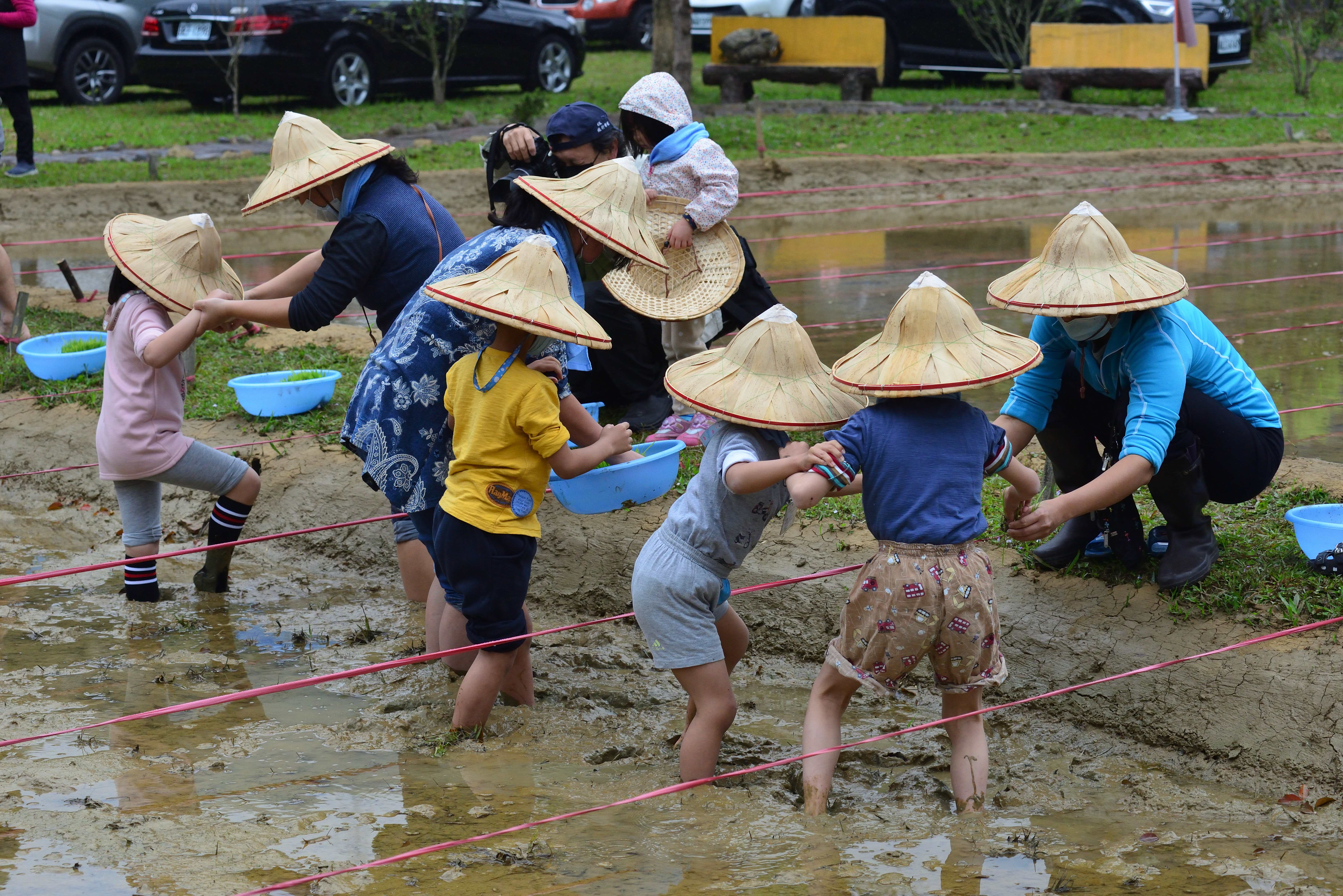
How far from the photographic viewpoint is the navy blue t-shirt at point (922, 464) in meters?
3.04

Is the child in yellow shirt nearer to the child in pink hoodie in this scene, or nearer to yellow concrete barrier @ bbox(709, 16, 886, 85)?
the child in pink hoodie

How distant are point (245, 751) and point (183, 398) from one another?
1531 mm

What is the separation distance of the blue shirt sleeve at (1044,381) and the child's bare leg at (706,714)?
1.19m

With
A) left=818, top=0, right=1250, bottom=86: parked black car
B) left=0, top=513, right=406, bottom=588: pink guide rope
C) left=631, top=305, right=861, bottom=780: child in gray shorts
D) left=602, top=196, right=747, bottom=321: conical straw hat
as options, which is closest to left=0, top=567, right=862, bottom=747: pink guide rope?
left=0, top=513, right=406, bottom=588: pink guide rope

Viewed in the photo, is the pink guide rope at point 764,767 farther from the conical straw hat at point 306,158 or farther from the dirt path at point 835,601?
the conical straw hat at point 306,158

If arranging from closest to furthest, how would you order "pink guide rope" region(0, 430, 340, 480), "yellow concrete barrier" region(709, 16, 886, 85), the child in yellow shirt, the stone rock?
the child in yellow shirt < "pink guide rope" region(0, 430, 340, 480) < the stone rock < "yellow concrete barrier" region(709, 16, 886, 85)

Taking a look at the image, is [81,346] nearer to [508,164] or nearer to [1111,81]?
[508,164]

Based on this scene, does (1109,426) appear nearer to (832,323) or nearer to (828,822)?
(828,822)

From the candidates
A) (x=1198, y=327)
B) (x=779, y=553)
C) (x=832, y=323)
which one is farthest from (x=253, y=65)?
(x=1198, y=327)

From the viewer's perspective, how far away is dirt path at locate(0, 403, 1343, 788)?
350 cm

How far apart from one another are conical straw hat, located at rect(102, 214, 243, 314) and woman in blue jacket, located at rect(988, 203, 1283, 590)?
251cm

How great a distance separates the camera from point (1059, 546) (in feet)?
13.5

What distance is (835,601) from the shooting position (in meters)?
4.30

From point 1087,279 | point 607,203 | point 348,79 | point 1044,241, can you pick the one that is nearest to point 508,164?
point 607,203
